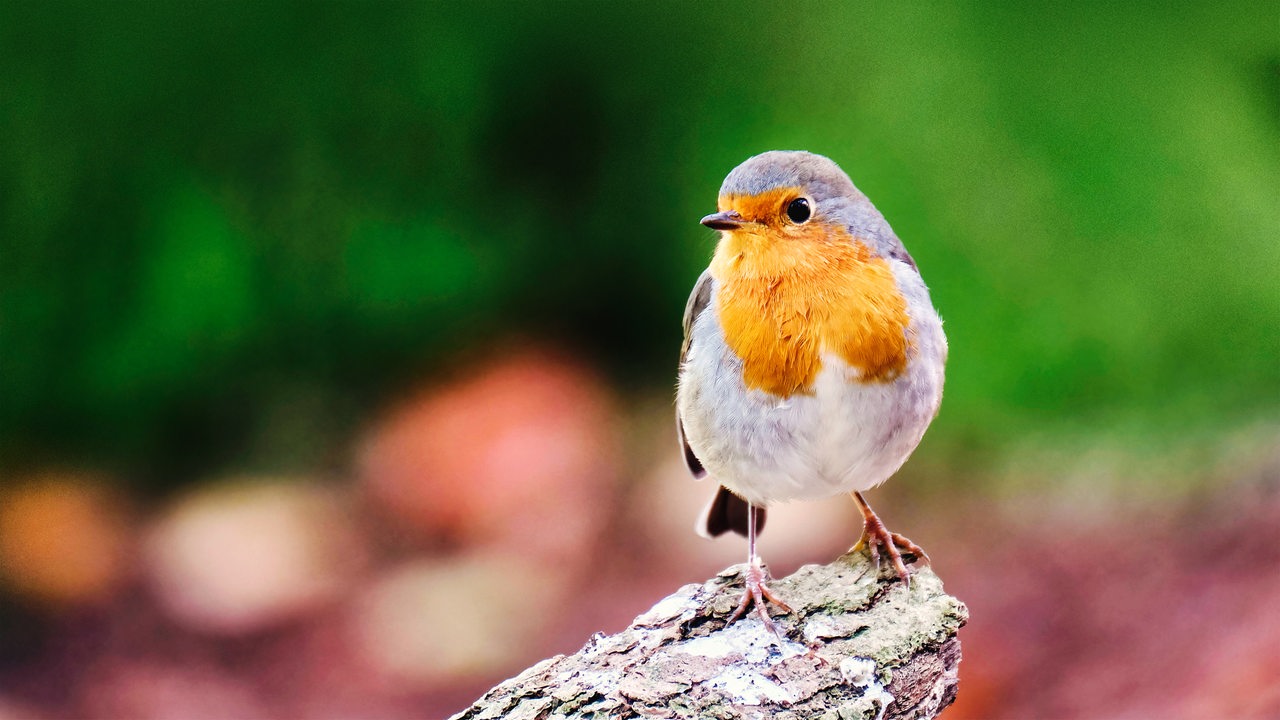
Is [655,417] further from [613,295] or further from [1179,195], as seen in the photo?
[1179,195]

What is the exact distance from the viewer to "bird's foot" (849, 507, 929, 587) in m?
1.68

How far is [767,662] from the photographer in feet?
4.98

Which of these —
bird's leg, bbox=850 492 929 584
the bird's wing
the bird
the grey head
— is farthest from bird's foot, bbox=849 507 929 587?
the grey head

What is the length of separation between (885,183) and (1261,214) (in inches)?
26.5

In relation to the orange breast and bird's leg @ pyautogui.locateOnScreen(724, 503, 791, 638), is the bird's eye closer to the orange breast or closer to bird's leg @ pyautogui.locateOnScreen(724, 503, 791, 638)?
the orange breast

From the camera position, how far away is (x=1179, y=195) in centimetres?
224

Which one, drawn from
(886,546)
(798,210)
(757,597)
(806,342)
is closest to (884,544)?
(886,546)

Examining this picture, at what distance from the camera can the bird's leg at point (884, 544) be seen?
5.50 feet

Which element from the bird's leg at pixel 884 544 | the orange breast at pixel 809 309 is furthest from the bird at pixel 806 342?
the bird's leg at pixel 884 544

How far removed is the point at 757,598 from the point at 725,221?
0.49 m

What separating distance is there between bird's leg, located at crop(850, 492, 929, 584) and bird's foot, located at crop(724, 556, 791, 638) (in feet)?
0.56

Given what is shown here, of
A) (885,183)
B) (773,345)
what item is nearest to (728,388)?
(773,345)

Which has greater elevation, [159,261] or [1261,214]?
[159,261]

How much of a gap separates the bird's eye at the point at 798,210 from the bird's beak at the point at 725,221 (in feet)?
0.19
